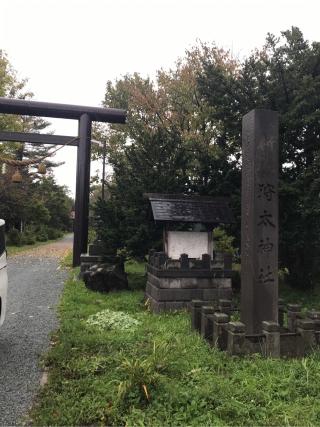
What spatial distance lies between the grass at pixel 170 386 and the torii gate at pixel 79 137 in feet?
28.4

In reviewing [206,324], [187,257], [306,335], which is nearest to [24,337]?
[206,324]

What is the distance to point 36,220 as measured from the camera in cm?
4041

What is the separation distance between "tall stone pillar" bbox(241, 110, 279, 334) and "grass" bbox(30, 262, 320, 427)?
91 centimetres

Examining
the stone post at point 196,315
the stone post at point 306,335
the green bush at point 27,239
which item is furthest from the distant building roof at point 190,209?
the green bush at point 27,239

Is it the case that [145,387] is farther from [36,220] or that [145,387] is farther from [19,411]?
[36,220]

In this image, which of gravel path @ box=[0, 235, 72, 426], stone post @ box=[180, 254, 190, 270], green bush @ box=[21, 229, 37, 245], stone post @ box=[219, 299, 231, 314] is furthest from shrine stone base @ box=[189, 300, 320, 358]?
green bush @ box=[21, 229, 37, 245]

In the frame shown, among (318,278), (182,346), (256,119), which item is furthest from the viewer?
(318,278)

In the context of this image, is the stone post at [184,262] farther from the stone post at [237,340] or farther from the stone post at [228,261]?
the stone post at [237,340]

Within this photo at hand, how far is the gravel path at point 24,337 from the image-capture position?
4.20 metres

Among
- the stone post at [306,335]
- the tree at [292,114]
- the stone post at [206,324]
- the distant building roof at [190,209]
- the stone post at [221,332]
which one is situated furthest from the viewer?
the tree at [292,114]

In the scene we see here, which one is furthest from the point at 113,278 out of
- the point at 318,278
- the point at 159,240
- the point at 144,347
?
the point at 318,278

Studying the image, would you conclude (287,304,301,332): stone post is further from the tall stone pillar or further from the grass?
the grass

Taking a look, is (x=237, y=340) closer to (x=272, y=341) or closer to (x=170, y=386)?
(x=272, y=341)

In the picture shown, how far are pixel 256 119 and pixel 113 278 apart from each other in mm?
6127
